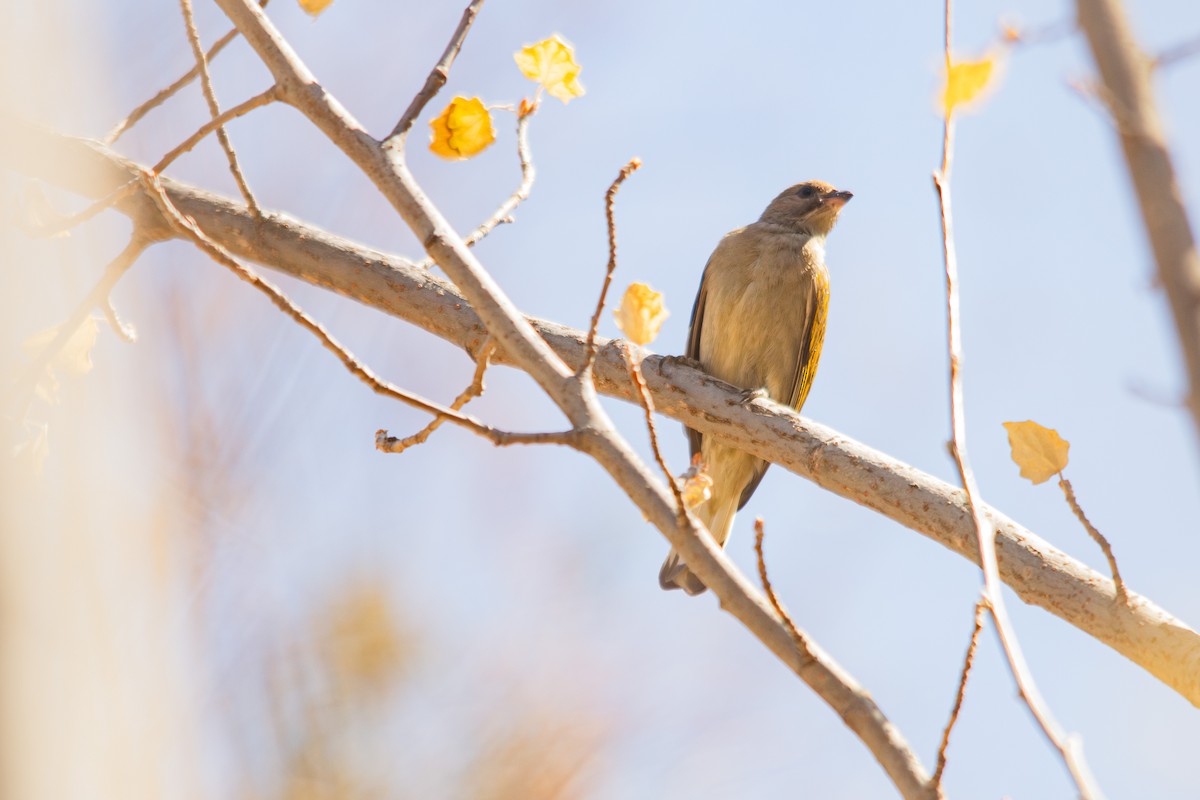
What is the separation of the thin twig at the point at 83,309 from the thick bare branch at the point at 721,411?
16 cm

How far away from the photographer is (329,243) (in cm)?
328

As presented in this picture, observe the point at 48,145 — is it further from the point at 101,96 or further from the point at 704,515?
the point at 704,515

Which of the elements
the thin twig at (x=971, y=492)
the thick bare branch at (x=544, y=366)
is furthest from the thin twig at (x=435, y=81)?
the thin twig at (x=971, y=492)

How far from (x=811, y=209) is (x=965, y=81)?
430 centimetres

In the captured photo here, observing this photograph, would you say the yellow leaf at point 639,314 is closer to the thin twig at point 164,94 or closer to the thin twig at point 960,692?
the thin twig at point 960,692

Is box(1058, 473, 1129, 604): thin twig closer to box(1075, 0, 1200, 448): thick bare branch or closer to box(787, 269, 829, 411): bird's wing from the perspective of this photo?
box(1075, 0, 1200, 448): thick bare branch

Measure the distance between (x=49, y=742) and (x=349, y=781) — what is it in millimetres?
1959

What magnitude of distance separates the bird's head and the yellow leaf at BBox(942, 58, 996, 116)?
13.5ft

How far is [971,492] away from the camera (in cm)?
156

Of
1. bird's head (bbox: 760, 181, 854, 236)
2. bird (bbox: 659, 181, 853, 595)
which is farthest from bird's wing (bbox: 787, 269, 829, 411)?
bird's head (bbox: 760, 181, 854, 236)

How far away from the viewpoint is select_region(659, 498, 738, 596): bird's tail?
4.42m

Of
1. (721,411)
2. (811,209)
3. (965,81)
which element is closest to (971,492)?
(965,81)

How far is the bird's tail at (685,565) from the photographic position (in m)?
Result: 4.42

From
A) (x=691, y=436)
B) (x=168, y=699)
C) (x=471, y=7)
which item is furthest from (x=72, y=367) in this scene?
(x=691, y=436)
